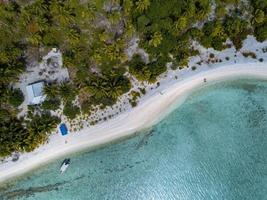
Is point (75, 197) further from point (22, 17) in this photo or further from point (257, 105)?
point (257, 105)

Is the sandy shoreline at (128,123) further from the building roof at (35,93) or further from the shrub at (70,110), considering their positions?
the building roof at (35,93)

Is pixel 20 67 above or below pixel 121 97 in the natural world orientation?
above

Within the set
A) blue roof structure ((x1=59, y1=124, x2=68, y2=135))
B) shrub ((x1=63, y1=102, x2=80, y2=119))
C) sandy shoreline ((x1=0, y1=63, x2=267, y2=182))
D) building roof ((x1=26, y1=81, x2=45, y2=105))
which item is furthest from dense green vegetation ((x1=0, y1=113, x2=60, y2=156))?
building roof ((x1=26, y1=81, x2=45, y2=105))

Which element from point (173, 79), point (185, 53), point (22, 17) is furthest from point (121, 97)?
point (22, 17)

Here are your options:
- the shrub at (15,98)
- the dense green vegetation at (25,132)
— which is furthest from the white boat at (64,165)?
the shrub at (15,98)

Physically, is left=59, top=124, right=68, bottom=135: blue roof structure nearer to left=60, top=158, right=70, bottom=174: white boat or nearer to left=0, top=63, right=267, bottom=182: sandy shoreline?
left=0, top=63, right=267, bottom=182: sandy shoreline

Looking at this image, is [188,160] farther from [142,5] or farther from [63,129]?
[142,5]
